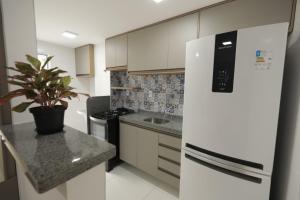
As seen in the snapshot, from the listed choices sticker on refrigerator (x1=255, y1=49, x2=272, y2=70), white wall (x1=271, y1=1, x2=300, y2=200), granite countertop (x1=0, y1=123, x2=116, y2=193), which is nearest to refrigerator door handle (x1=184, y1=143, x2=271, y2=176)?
white wall (x1=271, y1=1, x2=300, y2=200)

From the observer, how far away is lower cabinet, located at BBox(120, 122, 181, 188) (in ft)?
5.74

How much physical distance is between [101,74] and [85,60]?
53 centimetres

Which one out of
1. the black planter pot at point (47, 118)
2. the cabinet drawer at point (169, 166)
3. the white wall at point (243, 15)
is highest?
the white wall at point (243, 15)

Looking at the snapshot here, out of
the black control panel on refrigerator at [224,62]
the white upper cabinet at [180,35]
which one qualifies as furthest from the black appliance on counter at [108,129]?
the black control panel on refrigerator at [224,62]

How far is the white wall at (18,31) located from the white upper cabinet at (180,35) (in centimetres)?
139

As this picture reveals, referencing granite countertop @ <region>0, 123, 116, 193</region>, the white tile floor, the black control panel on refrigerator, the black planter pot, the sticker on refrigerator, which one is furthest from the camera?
the white tile floor

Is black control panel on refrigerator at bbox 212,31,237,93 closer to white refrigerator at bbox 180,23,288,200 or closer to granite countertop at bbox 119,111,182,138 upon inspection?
white refrigerator at bbox 180,23,288,200

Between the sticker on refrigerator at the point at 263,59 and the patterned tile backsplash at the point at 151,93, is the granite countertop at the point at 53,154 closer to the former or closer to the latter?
the sticker on refrigerator at the point at 263,59

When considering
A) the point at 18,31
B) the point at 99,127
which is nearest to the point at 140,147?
the point at 99,127

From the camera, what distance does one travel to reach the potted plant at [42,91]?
738 mm

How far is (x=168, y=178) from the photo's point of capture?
1822 millimetres

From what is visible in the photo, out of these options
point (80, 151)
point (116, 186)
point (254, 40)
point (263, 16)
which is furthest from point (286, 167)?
point (116, 186)

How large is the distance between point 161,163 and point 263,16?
1.87 m

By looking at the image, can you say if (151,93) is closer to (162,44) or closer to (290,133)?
(162,44)
